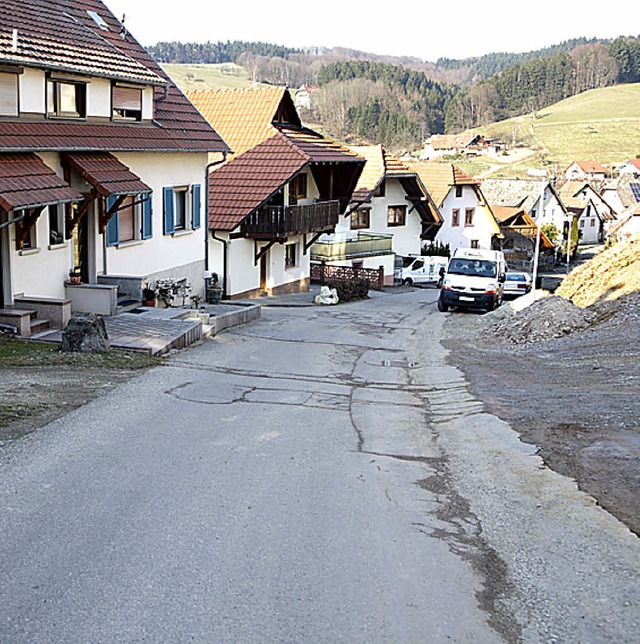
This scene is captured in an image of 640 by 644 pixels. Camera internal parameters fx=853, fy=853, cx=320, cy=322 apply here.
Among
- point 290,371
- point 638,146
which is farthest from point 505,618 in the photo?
point 638,146

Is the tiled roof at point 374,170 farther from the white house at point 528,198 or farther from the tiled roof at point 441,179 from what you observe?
the white house at point 528,198

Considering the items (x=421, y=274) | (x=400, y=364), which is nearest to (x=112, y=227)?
(x=400, y=364)

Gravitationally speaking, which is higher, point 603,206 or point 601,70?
point 601,70

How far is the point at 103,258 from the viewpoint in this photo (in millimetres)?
19250

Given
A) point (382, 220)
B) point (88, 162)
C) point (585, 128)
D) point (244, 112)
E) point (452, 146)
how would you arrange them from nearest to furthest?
point (88, 162) → point (244, 112) → point (382, 220) → point (452, 146) → point (585, 128)

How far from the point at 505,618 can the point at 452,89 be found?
202128 millimetres

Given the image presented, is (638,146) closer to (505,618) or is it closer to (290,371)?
(290,371)

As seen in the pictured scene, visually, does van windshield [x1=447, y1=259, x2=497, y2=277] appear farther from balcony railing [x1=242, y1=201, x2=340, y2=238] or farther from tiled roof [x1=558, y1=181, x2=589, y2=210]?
tiled roof [x1=558, y1=181, x2=589, y2=210]

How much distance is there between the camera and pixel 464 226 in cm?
6222

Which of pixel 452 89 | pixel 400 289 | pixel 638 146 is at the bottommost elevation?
pixel 400 289

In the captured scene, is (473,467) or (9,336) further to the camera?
(9,336)

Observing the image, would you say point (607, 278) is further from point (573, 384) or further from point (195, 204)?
point (573, 384)

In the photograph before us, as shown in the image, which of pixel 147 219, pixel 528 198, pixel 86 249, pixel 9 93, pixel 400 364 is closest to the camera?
pixel 9 93

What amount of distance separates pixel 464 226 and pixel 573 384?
50.4 m
